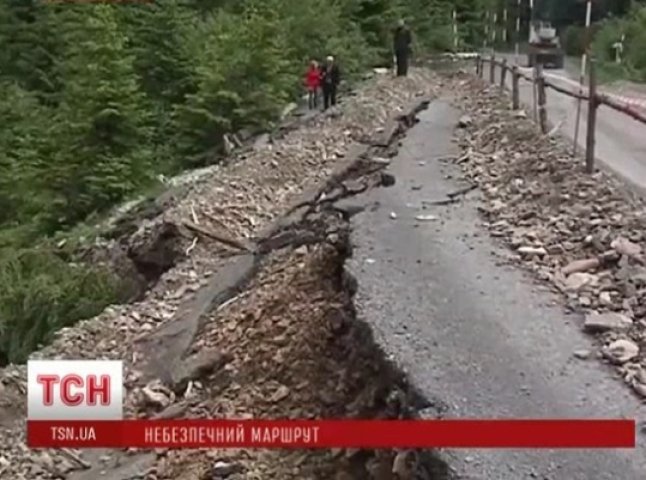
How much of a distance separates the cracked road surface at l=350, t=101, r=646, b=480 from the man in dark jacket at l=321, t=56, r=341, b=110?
267 centimetres

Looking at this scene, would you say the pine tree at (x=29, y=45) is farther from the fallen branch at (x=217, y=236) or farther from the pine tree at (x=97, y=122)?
the fallen branch at (x=217, y=236)

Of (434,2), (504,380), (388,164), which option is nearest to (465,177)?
(388,164)

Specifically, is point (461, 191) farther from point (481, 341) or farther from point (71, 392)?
point (71, 392)

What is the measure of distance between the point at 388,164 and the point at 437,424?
2.38 m

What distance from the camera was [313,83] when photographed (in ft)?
16.0

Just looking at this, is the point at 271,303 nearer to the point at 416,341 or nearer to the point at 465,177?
the point at 416,341

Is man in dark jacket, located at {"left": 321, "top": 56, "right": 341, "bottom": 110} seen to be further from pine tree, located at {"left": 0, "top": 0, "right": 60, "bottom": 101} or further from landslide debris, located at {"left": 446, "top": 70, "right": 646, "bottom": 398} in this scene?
pine tree, located at {"left": 0, "top": 0, "right": 60, "bottom": 101}

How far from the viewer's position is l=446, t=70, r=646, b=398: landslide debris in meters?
1.65

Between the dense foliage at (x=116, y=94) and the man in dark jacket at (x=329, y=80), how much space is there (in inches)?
2.8

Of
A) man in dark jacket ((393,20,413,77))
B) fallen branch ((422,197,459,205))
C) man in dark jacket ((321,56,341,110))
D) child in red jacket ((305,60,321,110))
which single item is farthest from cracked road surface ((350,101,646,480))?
man in dark jacket ((321,56,341,110))

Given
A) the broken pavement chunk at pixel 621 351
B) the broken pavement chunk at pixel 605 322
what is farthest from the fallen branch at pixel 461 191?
the broken pavement chunk at pixel 621 351

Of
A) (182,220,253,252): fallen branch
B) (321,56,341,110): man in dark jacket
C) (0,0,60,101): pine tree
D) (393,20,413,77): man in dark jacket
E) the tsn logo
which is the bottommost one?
(182,220,253,252): fallen branch

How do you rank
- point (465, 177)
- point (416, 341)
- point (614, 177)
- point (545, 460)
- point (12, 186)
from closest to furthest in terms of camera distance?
point (545, 460) < point (416, 341) < point (614, 177) < point (465, 177) < point (12, 186)

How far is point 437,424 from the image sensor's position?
1.12 metres
